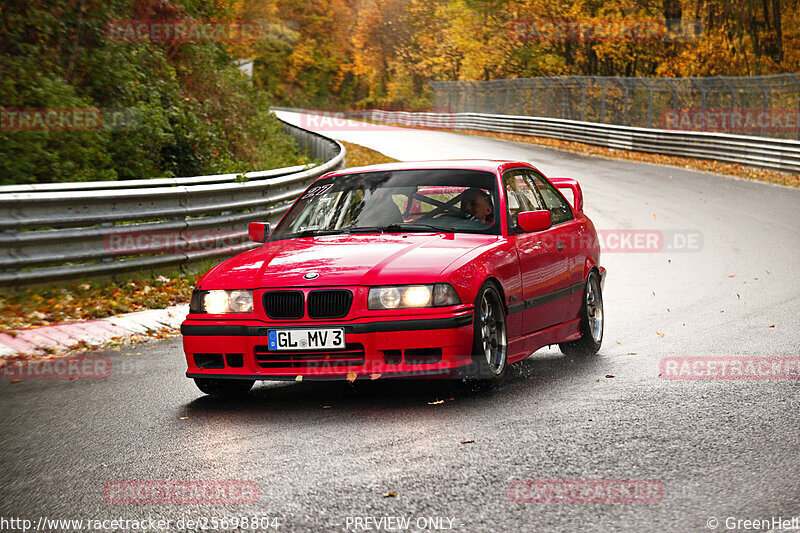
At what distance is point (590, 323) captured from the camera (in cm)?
862

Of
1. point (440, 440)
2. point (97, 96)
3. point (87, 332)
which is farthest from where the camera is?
point (97, 96)

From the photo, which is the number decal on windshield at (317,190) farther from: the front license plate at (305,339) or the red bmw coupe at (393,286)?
the front license plate at (305,339)

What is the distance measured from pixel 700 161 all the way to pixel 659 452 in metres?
28.2

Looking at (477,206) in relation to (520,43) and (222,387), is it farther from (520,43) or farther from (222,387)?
(520,43)

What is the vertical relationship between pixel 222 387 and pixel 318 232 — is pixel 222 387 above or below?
below

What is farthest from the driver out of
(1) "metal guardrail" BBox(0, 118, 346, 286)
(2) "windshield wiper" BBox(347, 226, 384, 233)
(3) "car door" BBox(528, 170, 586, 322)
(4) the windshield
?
(1) "metal guardrail" BBox(0, 118, 346, 286)

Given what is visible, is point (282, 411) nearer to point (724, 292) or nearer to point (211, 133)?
point (724, 292)

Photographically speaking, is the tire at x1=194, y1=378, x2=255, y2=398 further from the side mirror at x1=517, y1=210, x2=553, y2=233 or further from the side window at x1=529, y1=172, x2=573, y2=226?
the side window at x1=529, y1=172, x2=573, y2=226

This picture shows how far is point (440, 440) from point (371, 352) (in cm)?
95

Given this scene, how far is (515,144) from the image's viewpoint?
41062 mm

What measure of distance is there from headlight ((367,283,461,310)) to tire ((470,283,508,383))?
0.75 ft

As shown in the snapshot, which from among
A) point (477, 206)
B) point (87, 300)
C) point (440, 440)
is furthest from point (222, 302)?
point (87, 300)

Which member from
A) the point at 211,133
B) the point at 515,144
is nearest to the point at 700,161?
the point at 515,144

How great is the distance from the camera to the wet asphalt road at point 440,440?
14.8 ft
